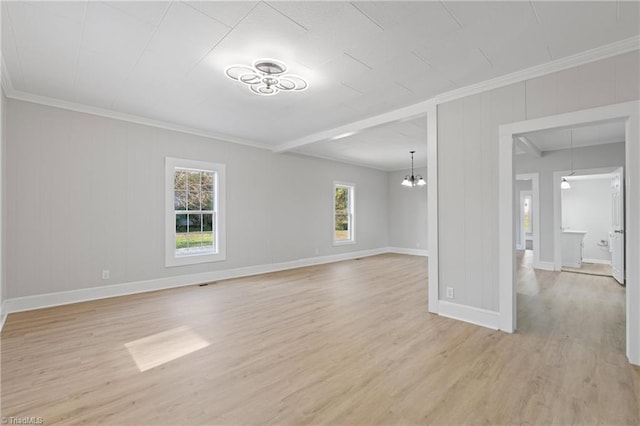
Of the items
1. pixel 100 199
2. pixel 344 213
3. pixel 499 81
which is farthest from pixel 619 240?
pixel 100 199

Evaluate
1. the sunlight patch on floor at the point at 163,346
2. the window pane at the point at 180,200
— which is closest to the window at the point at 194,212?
the window pane at the point at 180,200

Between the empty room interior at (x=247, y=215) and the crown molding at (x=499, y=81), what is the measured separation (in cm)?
2

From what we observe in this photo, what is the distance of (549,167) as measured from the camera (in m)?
6.71

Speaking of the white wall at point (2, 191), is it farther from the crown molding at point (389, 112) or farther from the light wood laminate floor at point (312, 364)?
the light wood laminate floor at point (312, 364)

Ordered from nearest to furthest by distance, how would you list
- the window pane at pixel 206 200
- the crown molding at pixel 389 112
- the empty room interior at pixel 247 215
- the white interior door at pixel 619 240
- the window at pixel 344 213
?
the empty room interior at pixel 247 215 < the crown molding at pixel 389 112 < the white interior door at pixel 619 240 < the window pane at pixel 206 200 < the window at pixel 344 213

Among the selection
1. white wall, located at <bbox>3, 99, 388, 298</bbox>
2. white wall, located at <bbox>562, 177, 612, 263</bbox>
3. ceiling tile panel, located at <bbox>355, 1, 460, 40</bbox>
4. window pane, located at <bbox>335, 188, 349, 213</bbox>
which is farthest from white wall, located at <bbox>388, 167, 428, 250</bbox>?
ceiling tile panel, located at <bbox>355, 1, 460, 40</bbox>

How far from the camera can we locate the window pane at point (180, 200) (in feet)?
17.4

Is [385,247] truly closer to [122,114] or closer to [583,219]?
[583,219]

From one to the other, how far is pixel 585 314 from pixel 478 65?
11.1 ft

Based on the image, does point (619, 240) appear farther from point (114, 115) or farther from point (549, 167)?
point (114, 115)

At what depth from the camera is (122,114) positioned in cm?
457

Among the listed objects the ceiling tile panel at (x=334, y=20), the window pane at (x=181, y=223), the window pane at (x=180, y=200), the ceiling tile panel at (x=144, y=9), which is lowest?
the window pane at (x=181, y=223)

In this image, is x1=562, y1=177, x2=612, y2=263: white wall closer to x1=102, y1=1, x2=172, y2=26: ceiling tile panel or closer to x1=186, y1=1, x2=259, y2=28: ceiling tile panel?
x1=186, y1=1, x2=259, y2=28: ceiling tile panel

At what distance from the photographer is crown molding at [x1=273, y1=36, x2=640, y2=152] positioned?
2553 mm
